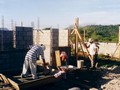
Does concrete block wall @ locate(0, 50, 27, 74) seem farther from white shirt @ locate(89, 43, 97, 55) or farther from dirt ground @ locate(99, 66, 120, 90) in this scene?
dirt ground @ locate(99, 66, 120, 90)

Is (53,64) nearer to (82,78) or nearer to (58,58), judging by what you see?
(58,58)

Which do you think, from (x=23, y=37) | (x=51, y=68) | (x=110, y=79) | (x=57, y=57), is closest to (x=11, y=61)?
(x=23, y=37)

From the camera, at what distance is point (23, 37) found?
1359 centimetres

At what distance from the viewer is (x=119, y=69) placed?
13594mm

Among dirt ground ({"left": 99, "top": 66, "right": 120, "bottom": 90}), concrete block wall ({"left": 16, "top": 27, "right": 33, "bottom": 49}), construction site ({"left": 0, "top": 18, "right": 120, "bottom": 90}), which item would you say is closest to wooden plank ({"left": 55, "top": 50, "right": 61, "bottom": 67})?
construction site ({"left": 0, "top": 18, "right": 120, "bottom": 90})

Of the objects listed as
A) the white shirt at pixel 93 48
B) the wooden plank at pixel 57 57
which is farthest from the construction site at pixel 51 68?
the white shirt at pixel 93 48

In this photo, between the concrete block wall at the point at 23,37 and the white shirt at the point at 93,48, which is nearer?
the concrete block wall at the point at 23,37

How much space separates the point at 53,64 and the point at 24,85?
15.0ft

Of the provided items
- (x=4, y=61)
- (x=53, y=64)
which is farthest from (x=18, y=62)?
(x=53, y=64)

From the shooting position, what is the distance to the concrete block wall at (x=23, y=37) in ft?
44.1

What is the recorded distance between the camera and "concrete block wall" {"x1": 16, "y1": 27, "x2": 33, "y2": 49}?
13.5 meters

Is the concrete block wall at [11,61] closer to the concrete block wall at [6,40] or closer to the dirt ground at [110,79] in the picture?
the concrete block wall at [6,40]

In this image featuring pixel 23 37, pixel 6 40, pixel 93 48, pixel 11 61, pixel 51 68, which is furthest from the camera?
pixel 93 48

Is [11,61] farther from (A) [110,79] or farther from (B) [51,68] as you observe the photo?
(A) [110,79]
